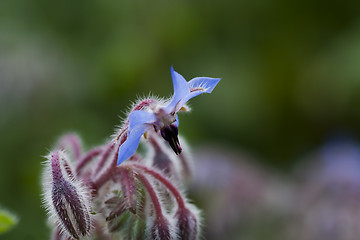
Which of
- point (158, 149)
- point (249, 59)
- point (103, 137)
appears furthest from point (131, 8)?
point (158, 149)

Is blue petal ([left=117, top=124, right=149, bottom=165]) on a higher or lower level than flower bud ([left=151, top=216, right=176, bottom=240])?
higher

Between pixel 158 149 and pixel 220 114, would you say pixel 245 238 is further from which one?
pixel 158 149

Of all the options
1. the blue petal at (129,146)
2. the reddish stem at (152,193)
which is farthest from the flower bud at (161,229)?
the blue petal at (129,146)

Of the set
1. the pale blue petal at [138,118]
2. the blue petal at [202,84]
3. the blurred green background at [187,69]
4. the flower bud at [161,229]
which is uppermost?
the blurred green background at [187,69]

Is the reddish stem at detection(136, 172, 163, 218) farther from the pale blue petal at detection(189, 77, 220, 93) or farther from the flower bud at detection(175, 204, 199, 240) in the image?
the pale blue petal at detection(189, 77, 220, 93)

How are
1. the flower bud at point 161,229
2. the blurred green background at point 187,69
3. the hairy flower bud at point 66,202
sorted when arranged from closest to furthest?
the hairy flower bud at point 66,202 → the flower bud at point 161,229 → the blurred green background at point 187,69

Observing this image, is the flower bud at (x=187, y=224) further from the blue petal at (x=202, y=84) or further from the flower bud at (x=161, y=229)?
the blue petal at (x=202, y=84)

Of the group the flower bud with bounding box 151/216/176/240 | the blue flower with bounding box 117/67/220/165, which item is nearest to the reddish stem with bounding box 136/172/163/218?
the flower bud with bounding box 151/216/176/240
